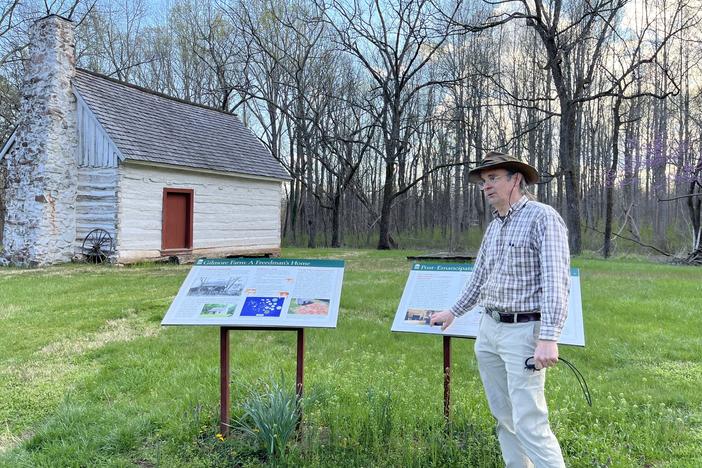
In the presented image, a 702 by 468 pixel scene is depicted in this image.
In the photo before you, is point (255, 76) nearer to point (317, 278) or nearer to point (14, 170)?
point (14, 170)

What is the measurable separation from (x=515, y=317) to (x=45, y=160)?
1560cm

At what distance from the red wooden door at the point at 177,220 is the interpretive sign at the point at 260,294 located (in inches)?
521

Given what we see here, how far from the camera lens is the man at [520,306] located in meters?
2.65

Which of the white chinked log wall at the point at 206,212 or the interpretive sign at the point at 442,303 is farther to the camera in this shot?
the white chinked log wall at the point at 206,212

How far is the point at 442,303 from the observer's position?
3.83 m

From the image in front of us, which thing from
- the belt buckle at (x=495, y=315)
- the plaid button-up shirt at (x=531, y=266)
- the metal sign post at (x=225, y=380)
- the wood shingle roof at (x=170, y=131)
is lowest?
the metal sign post at (x=225, y=380)

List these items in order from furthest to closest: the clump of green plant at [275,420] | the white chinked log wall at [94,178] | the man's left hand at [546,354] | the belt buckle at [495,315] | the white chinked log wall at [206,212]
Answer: the white chinked log wall at [206,212], the white chinked log wall at [94,178], the clump of green plant at [275,420], the belt buckle at [495,315], the man's left hand at [546,354]

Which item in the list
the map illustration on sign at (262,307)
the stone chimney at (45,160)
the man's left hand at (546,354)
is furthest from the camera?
the stone chimney at (45,160)

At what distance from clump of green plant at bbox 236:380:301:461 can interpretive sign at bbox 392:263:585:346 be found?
3.06 ft

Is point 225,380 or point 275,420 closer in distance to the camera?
point 275,420

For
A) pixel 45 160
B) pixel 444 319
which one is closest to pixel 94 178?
pixel 45 160

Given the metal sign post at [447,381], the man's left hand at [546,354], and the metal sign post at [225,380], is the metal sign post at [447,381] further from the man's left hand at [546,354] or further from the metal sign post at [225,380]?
the man's left hand at [546,354]

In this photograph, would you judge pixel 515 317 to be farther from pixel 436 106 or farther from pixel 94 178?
pixel 436 106

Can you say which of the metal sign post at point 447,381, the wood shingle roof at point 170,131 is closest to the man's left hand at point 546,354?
the metal sign post at point 447,381
